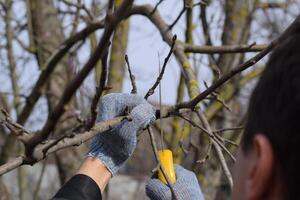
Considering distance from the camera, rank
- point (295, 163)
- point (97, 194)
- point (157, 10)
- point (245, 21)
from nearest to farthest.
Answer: point (295, 163), point (97, 194), point (157, 10), point (245, 21)

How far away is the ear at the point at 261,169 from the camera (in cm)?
100

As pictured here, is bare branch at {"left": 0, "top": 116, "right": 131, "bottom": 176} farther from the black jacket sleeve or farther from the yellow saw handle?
the yellow saw handle

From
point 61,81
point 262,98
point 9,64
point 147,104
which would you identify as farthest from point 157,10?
point 9,64

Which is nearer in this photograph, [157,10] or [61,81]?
[157,10]

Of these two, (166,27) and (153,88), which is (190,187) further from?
(166,27)

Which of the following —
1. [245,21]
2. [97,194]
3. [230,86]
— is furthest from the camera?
[245,21]

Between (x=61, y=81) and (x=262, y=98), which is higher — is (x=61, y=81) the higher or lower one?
the lower one

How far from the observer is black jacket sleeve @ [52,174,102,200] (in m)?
1.84

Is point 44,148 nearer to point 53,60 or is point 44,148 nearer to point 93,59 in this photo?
point 93,59

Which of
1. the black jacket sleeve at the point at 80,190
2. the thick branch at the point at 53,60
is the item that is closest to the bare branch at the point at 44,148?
the black jacket sleeve at the point at 80,190

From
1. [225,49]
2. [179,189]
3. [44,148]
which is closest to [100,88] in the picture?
[44,148]

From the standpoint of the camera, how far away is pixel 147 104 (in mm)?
1990

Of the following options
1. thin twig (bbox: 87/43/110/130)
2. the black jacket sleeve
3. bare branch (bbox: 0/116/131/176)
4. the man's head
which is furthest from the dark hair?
the black jacket sleeve

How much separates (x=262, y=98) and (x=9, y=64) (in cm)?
546
